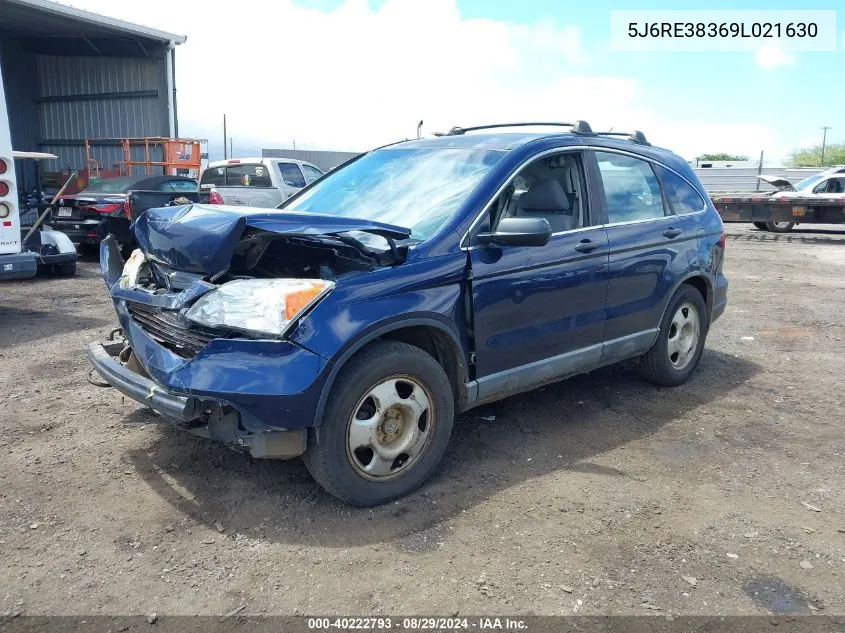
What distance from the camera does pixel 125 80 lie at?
71.8ft

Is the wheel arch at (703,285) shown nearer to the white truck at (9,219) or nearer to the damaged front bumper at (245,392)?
the damaged front bumper at (245,392)

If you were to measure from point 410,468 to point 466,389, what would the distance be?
538 mm

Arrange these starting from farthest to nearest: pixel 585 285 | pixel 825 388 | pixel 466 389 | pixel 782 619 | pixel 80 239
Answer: pixel 80 239, pixel 825 388, pixel 585 285, pixel 466 389, pixel 782 619

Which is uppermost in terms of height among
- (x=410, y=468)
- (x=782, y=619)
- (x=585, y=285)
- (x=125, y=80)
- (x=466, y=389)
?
(x=125, y=80)

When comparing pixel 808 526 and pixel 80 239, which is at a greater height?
pixel 80 239

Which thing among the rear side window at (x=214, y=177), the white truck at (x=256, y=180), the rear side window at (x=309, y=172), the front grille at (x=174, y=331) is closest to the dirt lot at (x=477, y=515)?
the front grille at (x=174, y=331)

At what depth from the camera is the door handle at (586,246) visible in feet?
14.1

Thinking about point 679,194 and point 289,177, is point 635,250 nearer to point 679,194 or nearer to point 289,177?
point 679,194

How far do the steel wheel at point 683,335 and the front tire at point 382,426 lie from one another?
8.00 ft

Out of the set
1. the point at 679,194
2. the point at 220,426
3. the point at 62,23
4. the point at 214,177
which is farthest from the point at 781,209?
the point at 62,23

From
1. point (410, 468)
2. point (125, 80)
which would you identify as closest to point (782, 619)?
point (410, 468)

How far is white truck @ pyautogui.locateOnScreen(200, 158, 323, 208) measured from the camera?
1171 cm

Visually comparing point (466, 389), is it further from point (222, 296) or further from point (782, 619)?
point (782, 619)

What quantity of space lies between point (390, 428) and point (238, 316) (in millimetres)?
925
